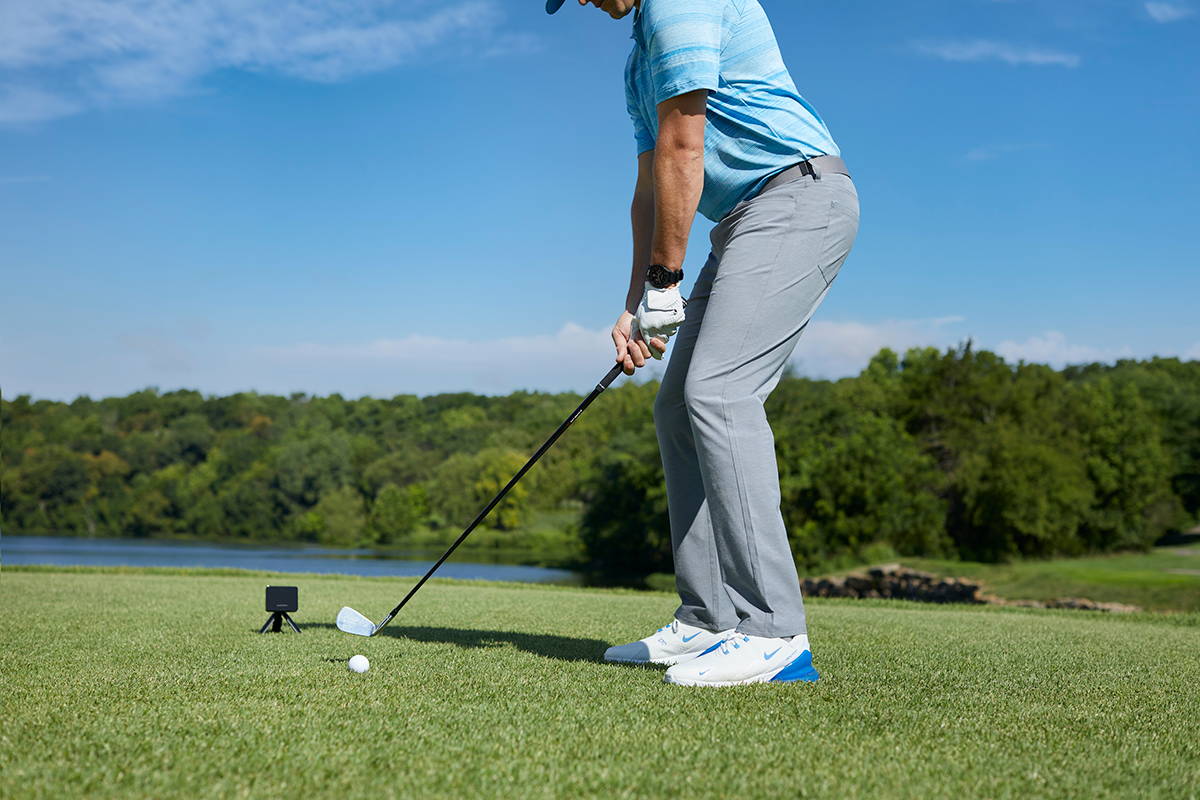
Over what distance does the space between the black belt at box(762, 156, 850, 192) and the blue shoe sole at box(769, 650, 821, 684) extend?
170 cm

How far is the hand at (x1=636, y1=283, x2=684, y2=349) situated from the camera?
11.4 feet

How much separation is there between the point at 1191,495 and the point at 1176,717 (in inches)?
3000

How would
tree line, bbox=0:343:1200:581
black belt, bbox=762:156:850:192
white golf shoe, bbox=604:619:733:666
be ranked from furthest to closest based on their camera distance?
tree line, bbox=0:343:1200:581
white golf shoe, bbox=604:619:733:666
black belt, bbox=762:156:850:192

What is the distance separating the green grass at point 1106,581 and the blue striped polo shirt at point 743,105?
14.4 meters

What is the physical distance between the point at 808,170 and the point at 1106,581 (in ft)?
97.9

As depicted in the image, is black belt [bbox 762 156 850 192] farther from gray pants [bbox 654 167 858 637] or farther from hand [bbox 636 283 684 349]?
hand [bbox 636 283 684 349]

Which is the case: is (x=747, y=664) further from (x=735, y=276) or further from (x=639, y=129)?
(x=639, y=129)

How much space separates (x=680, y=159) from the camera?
3.32 meters

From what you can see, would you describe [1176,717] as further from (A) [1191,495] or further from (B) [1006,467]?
(A) [1191,495]

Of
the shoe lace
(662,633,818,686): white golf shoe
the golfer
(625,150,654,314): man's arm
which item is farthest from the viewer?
(625,150,654,314): man's arm

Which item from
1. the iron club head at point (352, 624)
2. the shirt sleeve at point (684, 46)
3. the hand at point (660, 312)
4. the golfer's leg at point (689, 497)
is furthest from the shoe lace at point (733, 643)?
the shirt sleeve at point (684, 46)

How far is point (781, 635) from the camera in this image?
3.23 meters

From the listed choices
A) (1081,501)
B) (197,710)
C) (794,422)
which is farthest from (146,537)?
(197,710)

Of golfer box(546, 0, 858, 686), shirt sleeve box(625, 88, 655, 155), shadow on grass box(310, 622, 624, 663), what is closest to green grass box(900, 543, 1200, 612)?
shadow on grass box(310, 622, 624, 663)
